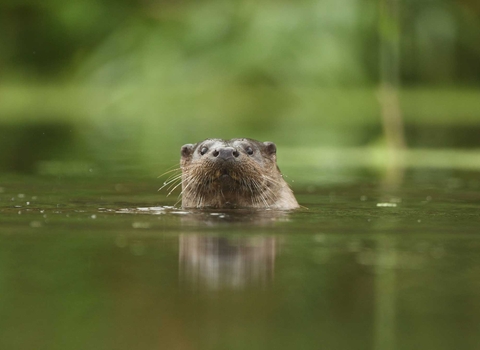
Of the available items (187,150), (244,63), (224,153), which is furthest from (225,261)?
(244,63)

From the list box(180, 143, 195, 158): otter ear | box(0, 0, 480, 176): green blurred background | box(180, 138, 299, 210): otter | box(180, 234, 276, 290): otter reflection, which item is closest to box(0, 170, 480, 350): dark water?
box(180, 234, 276, 290): otter reflection

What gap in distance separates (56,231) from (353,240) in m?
1.52

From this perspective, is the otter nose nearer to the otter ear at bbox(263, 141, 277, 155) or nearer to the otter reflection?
the otter ear at bbox(263, 141, 277, 155)

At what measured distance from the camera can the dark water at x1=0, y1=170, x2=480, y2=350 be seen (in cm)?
372

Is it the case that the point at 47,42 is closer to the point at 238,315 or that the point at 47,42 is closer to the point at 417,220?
the point at 417,220

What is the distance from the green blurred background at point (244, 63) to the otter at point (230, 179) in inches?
365

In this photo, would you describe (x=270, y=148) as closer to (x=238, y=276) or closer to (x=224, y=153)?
(x=224, y=153)

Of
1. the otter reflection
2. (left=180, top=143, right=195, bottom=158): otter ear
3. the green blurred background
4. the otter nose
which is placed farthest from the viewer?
the green blurred background

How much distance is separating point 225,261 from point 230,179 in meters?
2.43

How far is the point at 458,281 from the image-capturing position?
4633 mm

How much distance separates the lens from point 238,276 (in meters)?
4.69

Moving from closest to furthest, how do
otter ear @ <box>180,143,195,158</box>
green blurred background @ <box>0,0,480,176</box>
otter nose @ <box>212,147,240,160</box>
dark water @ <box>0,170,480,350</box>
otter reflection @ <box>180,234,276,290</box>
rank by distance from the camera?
dark water @ <box>0,170,480,350</box>, otter reflection @ <box>180,234,276,290</box>, otter nose @ <box>212,147,240,160</box>, otter ear @ <box>180,143,195,158</box>, green blurred background @ <box>0,0,480,176</box>

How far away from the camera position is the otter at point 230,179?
291 inches

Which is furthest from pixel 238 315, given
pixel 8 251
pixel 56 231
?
pixel 56 231
